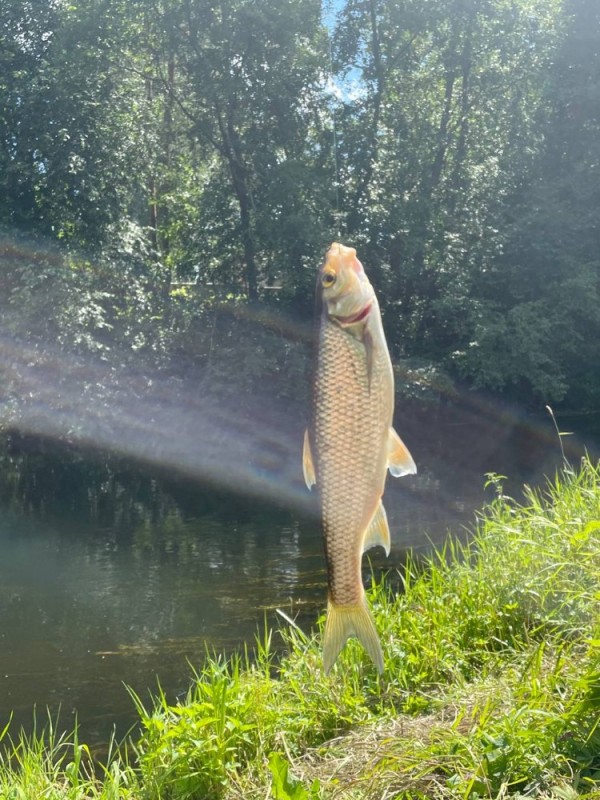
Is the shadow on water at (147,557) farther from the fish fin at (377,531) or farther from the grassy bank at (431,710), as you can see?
the fish fin at (377,531)

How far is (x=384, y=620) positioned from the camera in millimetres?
5559

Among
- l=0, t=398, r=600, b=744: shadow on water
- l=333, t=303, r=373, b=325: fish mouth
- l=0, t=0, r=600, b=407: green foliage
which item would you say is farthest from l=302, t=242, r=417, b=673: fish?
l=0, t=0, r=600, b=407: green foliage

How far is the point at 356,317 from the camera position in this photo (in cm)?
235

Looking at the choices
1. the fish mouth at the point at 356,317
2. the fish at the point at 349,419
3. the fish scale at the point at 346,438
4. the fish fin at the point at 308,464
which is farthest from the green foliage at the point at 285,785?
the fish mouth at the point at 356,317

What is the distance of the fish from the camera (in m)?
2.35

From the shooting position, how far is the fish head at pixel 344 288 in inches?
91.1

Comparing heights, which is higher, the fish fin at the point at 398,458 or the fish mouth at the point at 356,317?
→ the fish mouth at the point at 356,317

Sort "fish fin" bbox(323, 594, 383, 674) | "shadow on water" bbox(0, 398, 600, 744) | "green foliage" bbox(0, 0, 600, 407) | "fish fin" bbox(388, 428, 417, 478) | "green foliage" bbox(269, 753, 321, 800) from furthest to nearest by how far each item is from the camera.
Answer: "green foliage" bbox(0, 0, 600, 407) → "shadow on water" bbox(0, 398, 600, 744) → "green foliage" bbox(269, 753, 321, 800) → "fish fin" bbox(323, 594, 383, 674) → "fish fin" bbox(388, 428, 417, 478)

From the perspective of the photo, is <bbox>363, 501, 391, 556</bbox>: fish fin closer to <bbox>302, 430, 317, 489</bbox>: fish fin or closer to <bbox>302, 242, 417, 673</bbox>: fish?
<bbox>302, 242, 417, 673</bbox>: fish

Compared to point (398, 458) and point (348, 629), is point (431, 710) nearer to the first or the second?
point (348, 629)

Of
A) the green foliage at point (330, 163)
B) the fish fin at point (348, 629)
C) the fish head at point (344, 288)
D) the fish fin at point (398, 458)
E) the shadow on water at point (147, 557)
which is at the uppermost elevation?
the green foliage at point (330, 163)

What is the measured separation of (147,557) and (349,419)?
11162 mm

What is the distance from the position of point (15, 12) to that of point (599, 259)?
577 inches

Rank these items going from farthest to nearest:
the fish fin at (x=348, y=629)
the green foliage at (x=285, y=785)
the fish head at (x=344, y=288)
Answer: the green foliage at (x=285, y=785), the fish fin at (x=348, y=629), the fish head at (x=344, y=288)
